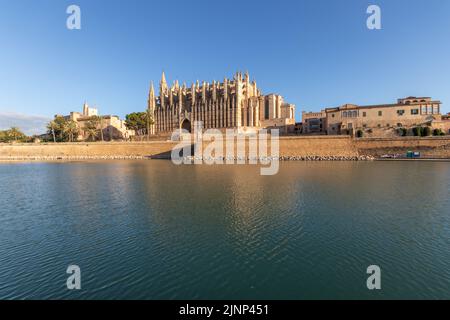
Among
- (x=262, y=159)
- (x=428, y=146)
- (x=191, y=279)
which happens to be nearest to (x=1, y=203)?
→ (x=191, y=279)

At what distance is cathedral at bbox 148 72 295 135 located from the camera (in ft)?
274

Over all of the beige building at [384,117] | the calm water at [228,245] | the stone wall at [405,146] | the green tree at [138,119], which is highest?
the green tree at [138,119]

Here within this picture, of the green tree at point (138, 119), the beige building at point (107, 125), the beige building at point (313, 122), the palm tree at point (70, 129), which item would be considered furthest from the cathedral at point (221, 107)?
the palm tree at point (70, 129)

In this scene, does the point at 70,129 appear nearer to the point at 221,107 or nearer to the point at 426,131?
the point at 221,107

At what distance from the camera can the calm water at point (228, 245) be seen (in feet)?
25.0

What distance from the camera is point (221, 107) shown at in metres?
86.3

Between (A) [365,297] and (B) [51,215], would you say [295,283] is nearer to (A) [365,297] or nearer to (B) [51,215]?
(A) [365,297]

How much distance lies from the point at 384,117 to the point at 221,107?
50199mm

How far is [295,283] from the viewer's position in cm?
782

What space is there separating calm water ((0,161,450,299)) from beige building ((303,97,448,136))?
40780 mm

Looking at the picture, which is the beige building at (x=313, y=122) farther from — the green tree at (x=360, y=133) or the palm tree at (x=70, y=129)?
the palm tree at (x=70, y=129)

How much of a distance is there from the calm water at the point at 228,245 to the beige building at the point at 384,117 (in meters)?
40.8
